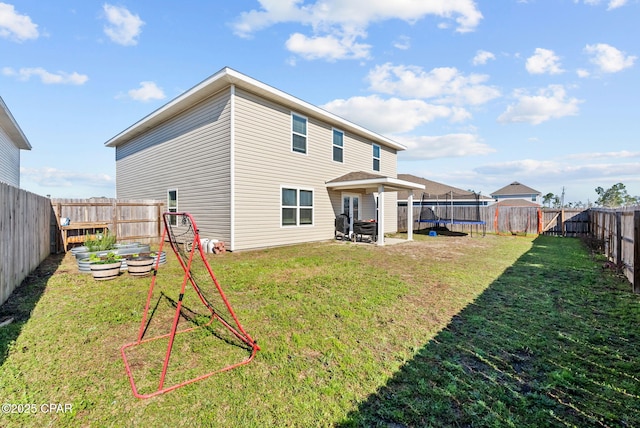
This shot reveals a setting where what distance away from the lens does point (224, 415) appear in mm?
2006

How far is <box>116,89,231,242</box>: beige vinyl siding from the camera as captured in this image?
9.09 metres

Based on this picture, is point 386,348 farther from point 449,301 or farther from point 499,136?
point 499,136

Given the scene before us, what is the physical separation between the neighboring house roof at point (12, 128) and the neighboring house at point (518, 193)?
4346cm

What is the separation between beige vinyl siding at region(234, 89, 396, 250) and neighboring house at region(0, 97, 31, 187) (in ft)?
28.9

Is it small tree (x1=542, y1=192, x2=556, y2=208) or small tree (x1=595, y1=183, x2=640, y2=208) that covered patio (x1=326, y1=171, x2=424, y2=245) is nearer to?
small tree (x1=595, y1=183, x2=640, y2=208)

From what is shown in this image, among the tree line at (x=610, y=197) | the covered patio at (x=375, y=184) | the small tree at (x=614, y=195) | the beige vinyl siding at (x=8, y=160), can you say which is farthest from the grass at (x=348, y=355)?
the small tree at (x=614, y=195)

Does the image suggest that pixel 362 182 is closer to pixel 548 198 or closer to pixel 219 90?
pixel 219 90

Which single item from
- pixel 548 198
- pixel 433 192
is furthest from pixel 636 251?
pixel 548 198

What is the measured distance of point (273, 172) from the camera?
996 centimetres

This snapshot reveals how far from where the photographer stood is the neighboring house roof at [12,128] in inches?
417

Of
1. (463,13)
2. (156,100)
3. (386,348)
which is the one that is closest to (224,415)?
(386,348)

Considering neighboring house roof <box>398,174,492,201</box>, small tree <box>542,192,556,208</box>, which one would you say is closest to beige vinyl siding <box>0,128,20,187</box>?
neighboring house roof <box>398,174,492,201</box>

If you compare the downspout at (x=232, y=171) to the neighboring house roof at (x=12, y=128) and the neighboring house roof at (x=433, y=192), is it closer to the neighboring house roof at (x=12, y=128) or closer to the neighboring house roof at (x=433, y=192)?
the neighboring house roof at (x=12, y=128)

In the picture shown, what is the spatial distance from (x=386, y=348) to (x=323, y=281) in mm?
2673
